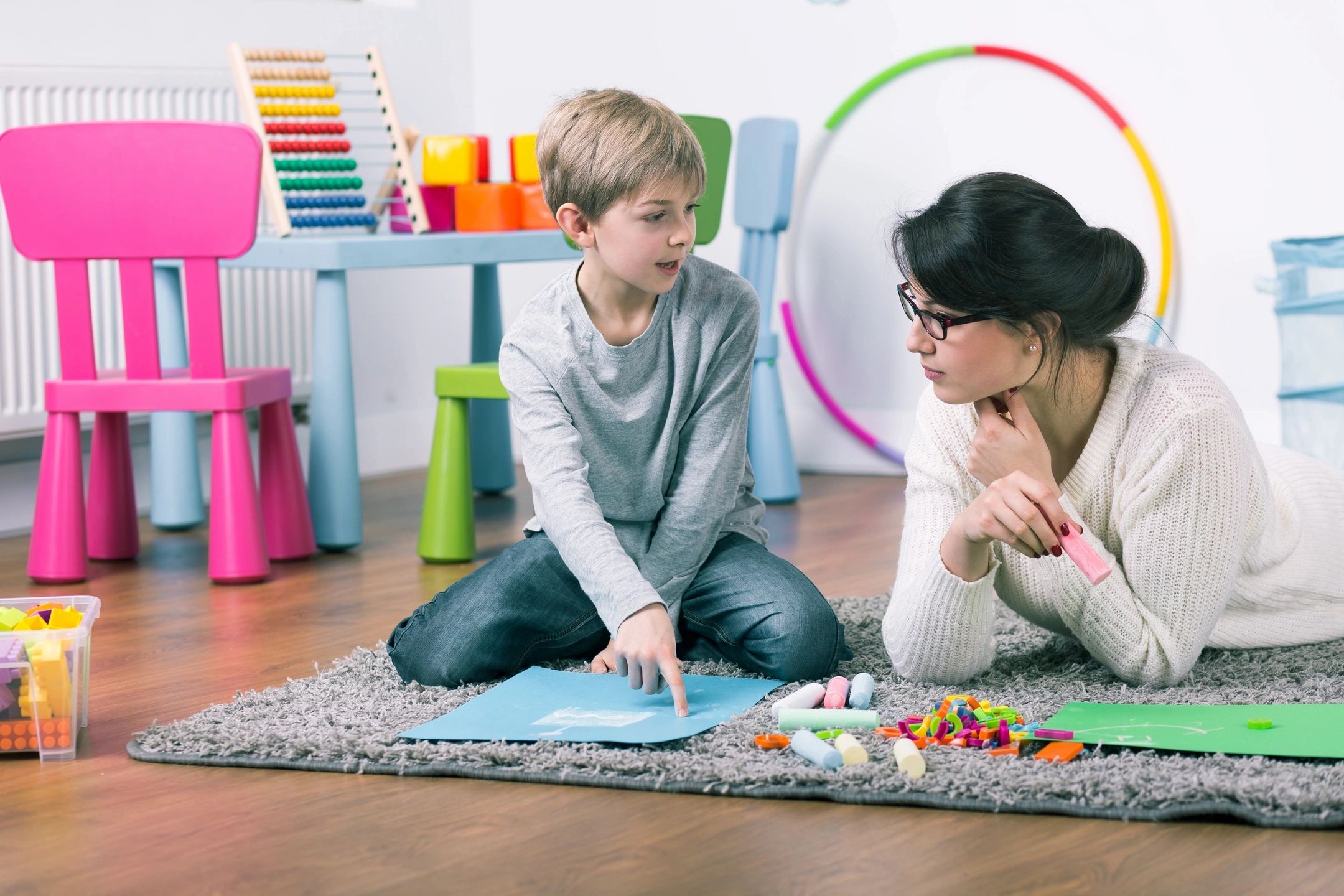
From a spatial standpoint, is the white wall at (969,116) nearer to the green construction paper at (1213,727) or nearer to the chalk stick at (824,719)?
the green construction paper at (1213,727)

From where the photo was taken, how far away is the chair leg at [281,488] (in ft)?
7.63

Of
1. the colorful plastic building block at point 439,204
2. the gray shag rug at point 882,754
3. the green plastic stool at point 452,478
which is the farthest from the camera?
the colorful plastic building block at point 439,204

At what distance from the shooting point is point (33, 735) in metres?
1.37

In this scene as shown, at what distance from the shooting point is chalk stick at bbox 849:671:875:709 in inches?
55.4

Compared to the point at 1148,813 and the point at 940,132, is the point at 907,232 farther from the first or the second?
the point at 940,132

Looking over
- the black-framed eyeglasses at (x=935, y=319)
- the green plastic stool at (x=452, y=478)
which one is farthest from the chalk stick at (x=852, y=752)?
the green plastic stool at (x=452, y=478)

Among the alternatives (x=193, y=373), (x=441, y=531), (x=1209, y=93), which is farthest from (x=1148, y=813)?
(x=1209, y=93)

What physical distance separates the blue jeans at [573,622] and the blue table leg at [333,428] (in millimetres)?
761

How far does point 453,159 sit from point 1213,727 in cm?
167

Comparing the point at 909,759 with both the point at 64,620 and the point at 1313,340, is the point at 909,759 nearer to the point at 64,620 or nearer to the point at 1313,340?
the point at 64,620

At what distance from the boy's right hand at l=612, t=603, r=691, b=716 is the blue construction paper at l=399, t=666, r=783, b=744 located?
26mm

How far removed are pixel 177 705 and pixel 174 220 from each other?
883 mm

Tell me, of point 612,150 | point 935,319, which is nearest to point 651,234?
point 612,150

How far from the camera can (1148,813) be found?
1.12 meters
